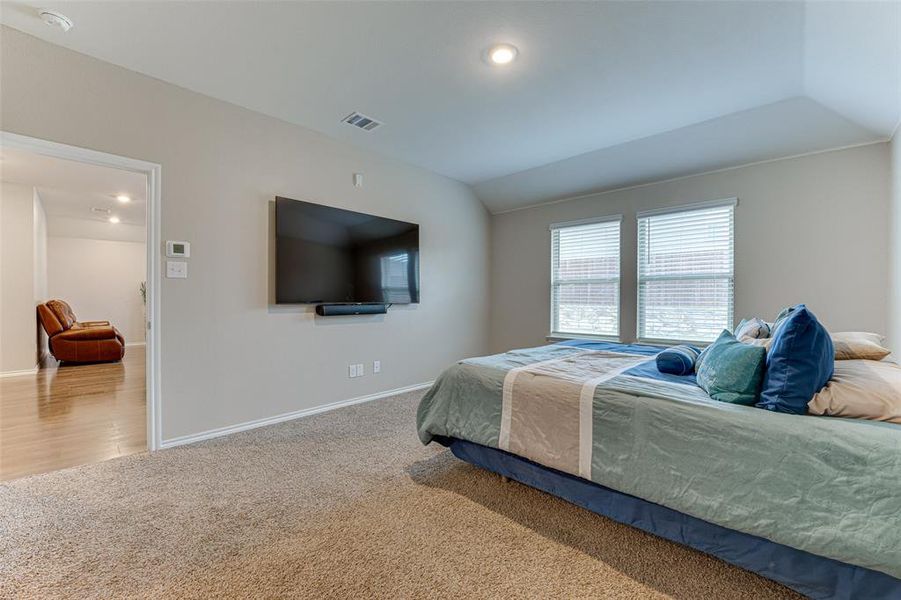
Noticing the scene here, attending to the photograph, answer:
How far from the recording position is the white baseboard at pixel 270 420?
9.11 feet

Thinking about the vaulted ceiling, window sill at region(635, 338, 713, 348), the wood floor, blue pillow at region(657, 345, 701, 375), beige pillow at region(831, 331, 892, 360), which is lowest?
the wood floor

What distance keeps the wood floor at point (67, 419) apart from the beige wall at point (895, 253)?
215 inches

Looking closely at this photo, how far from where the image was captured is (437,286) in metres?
4.72

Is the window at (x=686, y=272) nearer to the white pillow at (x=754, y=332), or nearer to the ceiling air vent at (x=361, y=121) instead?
the white pillow at (x=754, y=332)

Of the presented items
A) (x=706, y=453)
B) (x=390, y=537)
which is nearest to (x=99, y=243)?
(x=390, y=537)

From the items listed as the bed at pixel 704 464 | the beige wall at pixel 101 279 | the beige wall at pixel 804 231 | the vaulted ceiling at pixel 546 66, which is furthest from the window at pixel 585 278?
the beige wall at pixel 101 279

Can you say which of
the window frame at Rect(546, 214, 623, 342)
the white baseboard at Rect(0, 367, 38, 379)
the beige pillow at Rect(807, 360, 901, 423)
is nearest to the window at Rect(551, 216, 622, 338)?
the window frame at Rect(546, 214, 623, 342)

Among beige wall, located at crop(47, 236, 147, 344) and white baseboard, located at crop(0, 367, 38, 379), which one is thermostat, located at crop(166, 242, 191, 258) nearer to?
white baseboard, located at crop(0, 367, 38, 379)

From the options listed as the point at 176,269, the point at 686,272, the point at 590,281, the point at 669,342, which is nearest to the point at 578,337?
the point at 590,281

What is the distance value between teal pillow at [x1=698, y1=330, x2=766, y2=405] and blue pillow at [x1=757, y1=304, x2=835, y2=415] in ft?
0.22

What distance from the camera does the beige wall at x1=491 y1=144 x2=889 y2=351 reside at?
300cm

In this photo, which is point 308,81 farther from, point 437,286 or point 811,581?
point 811,581

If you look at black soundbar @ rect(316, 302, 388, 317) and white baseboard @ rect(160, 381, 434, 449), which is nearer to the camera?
white baseboard @ rect(160, 381, 434, 449)

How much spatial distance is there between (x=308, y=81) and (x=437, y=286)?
2606 mm
